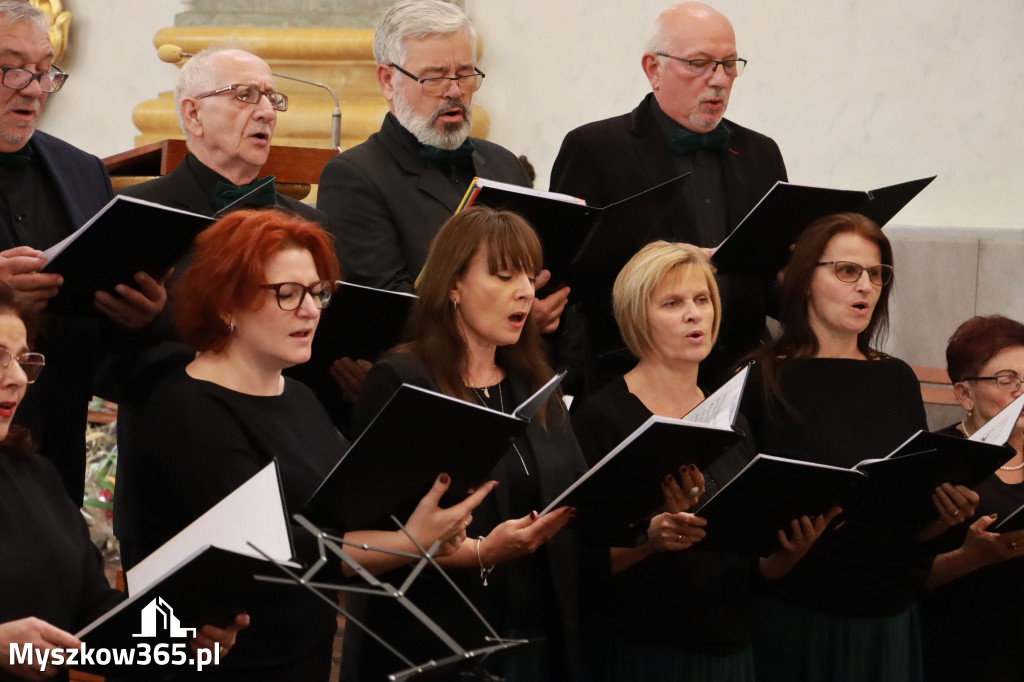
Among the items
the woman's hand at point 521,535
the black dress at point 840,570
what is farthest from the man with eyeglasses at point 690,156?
the woman's hand at point 521,535

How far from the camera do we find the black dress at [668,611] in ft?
9.87

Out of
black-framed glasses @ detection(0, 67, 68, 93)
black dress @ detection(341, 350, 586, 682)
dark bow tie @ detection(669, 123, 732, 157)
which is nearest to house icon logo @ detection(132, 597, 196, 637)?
black dress @ detection(341, 350, 586, 682)

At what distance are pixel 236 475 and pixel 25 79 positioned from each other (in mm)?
1140

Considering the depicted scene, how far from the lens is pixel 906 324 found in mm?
5273

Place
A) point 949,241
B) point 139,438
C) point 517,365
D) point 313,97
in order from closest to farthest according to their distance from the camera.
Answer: point 139,438 → point 517,365 → point 949,241 → point 313,97

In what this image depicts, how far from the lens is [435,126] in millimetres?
3619

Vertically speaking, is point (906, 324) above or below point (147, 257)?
below

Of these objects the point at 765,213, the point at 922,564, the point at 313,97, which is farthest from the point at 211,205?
the point at 313,97

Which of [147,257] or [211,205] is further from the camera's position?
[211,205]

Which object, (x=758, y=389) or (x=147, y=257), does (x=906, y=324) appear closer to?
(x=758, y=389)

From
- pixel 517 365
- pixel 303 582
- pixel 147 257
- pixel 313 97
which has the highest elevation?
pixel 313 97

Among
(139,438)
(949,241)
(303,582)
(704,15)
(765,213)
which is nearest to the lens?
(303,582)

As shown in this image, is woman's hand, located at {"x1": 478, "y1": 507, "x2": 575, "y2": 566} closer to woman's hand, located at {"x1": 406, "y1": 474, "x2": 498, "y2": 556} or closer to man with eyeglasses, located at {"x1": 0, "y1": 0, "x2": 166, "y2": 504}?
woman's hand, located at {"x1": 406, "y1": 474, "x2": 498, "y2": 556}

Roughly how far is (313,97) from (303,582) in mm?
4240
